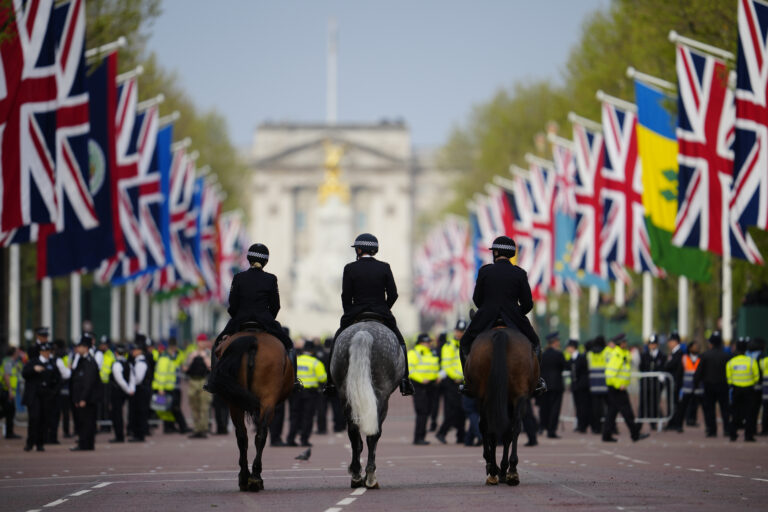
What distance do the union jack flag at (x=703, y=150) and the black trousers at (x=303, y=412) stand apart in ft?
24.3

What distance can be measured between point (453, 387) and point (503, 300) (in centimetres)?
1118

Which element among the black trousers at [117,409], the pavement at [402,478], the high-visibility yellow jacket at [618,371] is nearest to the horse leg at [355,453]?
the pavement at [402,478]

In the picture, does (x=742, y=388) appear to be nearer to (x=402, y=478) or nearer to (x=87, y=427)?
(x=87, y=427)

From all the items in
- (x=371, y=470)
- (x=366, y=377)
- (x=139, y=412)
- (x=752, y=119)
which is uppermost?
(x=752, y=119)

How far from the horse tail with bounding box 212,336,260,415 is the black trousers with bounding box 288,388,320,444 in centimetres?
1075

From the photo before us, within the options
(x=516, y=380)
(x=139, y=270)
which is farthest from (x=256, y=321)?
(x=139, y=270)

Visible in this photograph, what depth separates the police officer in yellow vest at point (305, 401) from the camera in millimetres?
26562

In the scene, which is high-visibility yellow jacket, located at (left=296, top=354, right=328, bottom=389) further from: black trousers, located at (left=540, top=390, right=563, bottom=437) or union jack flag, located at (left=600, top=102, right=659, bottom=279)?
union jack flag, located at (left=600, top=102, right=659, bottom=279)

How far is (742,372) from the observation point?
27125mm

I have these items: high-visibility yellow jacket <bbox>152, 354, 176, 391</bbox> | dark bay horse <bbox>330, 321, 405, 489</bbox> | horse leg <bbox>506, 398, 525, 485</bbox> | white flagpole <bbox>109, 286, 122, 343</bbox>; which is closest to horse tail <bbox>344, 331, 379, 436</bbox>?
dark bay horse <bbox>330, 321, 405, 489</bbox>

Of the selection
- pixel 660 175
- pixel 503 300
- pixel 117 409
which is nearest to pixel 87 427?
pixel 117 409

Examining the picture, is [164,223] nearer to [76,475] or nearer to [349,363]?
[76,475]

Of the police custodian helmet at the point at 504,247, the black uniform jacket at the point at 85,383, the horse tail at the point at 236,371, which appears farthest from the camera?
the black uniform jacket at the point at 85,383

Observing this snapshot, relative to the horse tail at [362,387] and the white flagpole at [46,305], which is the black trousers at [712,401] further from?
the white flagpole at [46,305]
